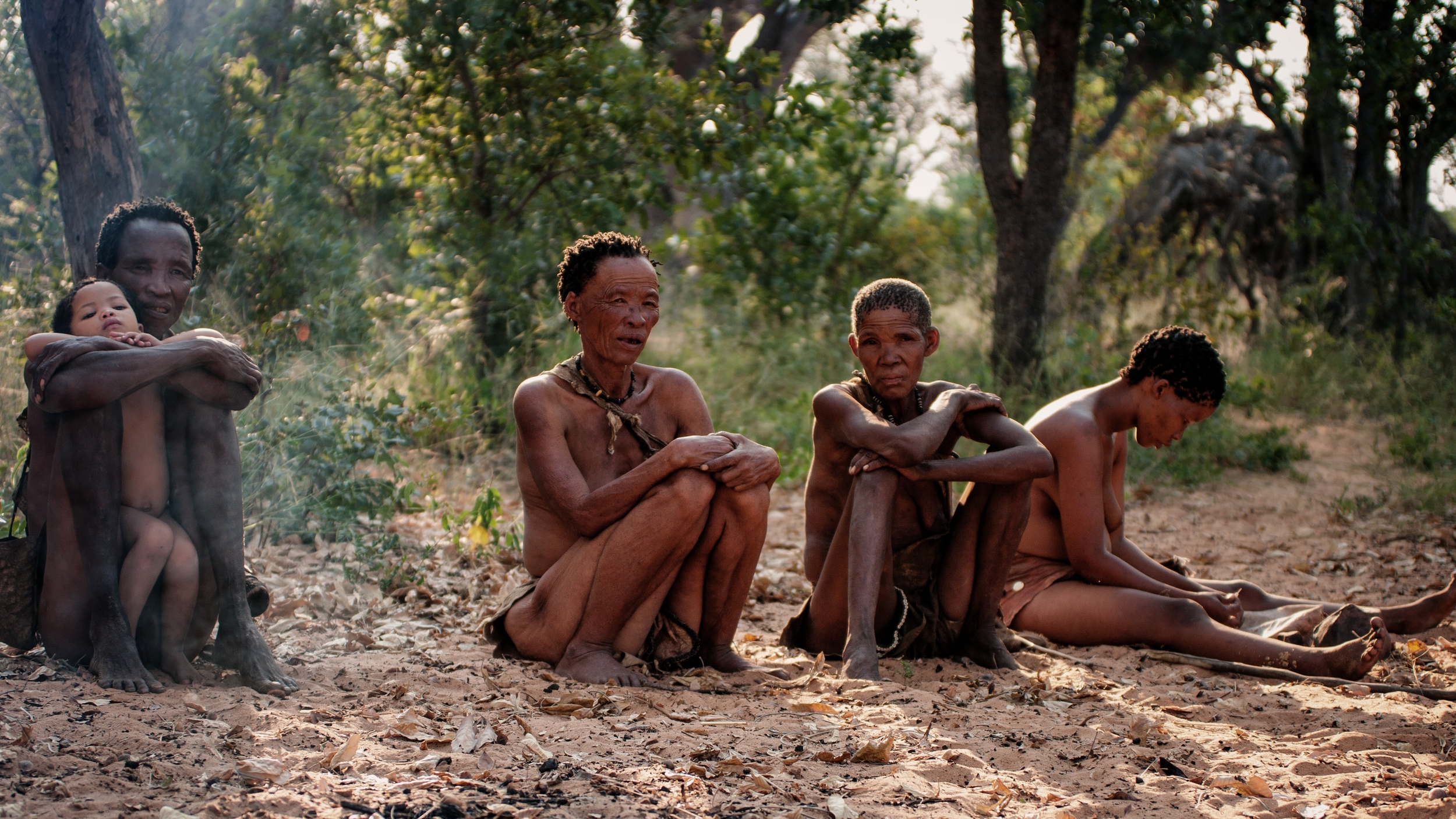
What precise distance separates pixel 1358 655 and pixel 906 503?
5.06ft

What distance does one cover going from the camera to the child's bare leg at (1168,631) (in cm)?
357

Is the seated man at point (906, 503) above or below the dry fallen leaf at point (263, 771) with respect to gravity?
above

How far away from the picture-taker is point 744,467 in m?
3.26

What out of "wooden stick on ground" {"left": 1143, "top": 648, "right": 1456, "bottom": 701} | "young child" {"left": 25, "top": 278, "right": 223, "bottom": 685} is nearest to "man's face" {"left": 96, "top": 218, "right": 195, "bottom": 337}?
"young child" {"left": 25, "top": 278, "right": 223, "bottom": 685}

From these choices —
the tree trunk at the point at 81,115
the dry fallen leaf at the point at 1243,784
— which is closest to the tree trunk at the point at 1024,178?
the dry fallen leaf at the point at 1243,784

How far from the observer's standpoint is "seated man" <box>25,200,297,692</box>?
2.82 meters

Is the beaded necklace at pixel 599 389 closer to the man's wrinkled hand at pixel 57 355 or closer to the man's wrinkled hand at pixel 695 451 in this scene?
the man's wrinkled hand at pixel 695 451

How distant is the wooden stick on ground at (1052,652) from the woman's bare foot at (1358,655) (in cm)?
75

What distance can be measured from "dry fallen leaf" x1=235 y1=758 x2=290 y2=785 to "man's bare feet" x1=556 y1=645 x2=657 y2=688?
1051 millimetres

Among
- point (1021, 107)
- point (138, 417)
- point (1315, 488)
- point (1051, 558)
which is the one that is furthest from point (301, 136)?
point (1021, 107)

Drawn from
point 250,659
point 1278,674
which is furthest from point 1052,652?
point 250,659

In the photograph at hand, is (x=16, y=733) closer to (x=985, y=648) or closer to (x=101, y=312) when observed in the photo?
(x=101, y=312)

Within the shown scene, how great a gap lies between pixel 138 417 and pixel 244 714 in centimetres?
91

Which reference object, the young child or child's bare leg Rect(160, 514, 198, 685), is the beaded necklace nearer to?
the young child
